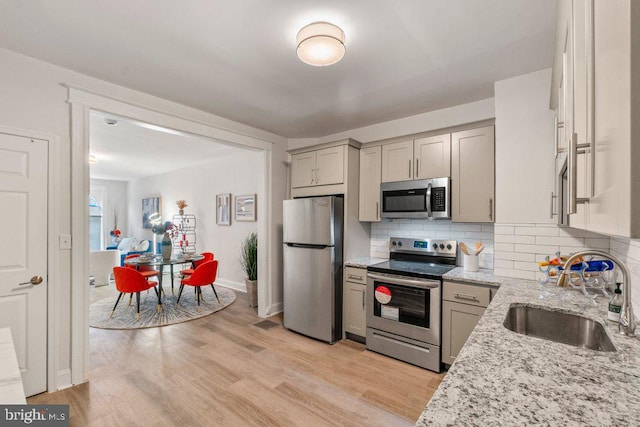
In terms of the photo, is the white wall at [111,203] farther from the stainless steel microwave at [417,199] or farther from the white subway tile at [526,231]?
the white subway tile at [526,231]

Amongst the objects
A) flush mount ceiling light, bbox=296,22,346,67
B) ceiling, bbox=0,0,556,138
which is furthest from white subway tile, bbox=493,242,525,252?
flush mount ceiling light, bbox=296,22,346,67

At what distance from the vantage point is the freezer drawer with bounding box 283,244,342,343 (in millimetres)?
3277

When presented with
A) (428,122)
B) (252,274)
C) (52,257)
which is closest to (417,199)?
(428,122)

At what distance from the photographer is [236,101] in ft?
9.93

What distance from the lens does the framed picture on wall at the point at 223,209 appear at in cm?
582

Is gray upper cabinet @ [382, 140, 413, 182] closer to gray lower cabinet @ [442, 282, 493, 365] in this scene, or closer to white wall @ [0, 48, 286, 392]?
gray lower cabinet @ [442, 282, 493, 365]

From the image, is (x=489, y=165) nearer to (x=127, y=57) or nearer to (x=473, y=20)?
(x=473, y=20)

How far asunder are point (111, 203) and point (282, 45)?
8842 millimetres

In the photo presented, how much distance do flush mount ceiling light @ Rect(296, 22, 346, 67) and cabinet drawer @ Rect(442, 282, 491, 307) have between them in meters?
2.08

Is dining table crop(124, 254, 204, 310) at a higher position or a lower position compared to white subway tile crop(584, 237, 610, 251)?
lower

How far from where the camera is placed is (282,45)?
6.71 ft

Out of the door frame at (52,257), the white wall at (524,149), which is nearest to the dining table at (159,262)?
the door frame at (52,257)

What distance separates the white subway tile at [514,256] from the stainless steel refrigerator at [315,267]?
1.55m

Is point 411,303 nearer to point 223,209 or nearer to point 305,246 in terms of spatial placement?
point 305,246
